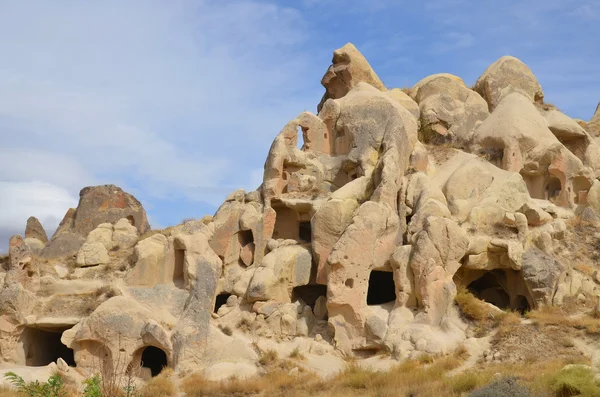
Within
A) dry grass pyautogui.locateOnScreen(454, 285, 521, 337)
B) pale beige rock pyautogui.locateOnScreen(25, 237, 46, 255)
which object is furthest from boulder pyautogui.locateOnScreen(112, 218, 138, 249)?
dry grass pyautogui.locateOnScreen(454, 285, 521, 337)

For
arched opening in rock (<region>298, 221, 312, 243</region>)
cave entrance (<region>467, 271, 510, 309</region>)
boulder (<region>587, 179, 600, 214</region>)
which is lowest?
cave entrance (<region>467, 271, 510, 309</region>)

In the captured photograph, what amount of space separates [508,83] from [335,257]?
14333 millimetres

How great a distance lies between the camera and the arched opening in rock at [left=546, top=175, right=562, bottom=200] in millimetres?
26078

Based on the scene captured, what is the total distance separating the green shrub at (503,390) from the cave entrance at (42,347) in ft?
39.3

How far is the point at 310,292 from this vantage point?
23.1 meters

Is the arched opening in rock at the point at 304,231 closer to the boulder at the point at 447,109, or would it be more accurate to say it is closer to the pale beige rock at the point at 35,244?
the boulder at the point at 447,109

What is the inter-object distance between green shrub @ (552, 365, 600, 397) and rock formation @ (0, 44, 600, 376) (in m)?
4.97

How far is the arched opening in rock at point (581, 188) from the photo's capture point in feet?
82.8

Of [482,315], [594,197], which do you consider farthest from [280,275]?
[594,197]

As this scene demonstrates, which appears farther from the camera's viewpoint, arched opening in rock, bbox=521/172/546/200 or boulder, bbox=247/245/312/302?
arched opening in rock, bbox=521/172/546/200

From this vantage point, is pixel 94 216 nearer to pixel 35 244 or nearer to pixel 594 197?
pixel 35 244

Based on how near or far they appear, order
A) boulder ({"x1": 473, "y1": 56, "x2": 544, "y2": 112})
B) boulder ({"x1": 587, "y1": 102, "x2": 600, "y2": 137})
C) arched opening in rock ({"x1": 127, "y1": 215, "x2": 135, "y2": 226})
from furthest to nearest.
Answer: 1. boulder ({"x1": 587, "y1": 102, "x2": 600, "y2": 137})
2. boulder ({"x1": 473, "y1": 56, "x2": 544, "y2": 112})
3. arched opening in rock ({"x1": 127, "y1": 215, "x2": 135, "y2": 226})

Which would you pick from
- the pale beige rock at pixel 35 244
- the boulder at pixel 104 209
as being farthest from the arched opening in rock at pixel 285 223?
the pale beige rock at pixel 35 244

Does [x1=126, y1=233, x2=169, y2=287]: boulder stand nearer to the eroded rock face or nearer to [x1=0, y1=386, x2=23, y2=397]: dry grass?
[x1=0, y1=386, x2=23, y2=397]: dry grass
